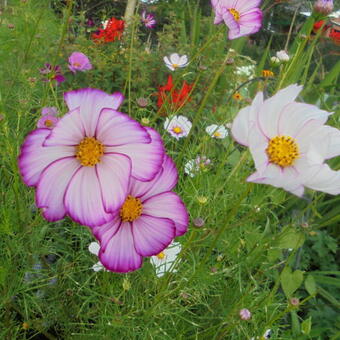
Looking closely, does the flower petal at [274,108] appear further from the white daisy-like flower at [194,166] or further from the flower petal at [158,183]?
the white daisy-like flower at [194,166]

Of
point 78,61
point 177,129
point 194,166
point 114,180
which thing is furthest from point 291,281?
point 78,61

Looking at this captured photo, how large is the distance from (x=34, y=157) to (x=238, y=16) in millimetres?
445

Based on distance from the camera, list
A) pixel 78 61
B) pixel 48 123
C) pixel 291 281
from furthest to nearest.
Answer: pixel 78 61
pixel 291 281
pixel 48 123

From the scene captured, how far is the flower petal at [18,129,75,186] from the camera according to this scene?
0.38m

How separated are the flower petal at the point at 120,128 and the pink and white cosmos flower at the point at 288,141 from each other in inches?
3.6

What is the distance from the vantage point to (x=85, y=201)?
387 mm

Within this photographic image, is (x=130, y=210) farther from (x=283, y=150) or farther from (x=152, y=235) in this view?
(x=283, y=150)

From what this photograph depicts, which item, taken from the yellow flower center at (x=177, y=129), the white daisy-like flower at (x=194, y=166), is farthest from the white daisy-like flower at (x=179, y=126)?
the white daisy-like flower at (x=194, y=166)

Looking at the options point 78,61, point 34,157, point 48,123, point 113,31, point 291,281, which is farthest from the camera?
point 113,31

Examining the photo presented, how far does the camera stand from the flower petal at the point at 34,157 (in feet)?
1.25

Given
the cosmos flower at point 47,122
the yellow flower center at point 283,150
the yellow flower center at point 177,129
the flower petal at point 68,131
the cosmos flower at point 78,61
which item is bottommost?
A: the yellow flower center at point 177,129

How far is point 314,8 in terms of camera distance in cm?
71

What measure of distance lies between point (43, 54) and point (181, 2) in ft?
5.77

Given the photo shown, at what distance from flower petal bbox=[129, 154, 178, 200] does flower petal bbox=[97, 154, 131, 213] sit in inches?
2.0
